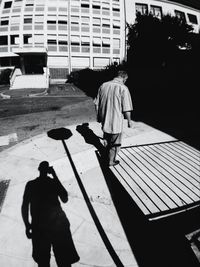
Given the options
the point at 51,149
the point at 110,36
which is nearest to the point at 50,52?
the point at 110,36

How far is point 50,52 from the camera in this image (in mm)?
31266

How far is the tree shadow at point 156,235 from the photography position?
234 centimetres

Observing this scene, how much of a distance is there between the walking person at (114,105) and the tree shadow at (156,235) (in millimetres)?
1140

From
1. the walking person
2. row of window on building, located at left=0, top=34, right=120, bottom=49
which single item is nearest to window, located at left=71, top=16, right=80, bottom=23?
row of window on building, located at left=0, top=34, right=120, bottom=49

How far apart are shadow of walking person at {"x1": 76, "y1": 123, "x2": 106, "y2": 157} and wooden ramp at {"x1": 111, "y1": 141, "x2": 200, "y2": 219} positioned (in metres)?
0.64

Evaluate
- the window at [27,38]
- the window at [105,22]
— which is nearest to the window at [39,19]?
the window at [27,38]

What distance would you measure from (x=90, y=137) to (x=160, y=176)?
289 centimetres

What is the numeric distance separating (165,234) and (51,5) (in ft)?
120

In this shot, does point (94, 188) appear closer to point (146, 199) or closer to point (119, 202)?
point (119, 202)

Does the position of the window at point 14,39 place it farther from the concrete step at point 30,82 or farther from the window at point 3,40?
the concrete step at point 30,82

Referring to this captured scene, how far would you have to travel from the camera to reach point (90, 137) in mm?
6340

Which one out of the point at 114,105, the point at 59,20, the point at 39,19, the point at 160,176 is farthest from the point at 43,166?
the point at 39,19

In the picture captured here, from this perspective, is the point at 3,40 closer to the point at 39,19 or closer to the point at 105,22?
the point at 39,19

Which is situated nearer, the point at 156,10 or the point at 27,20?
the point at 27,20
